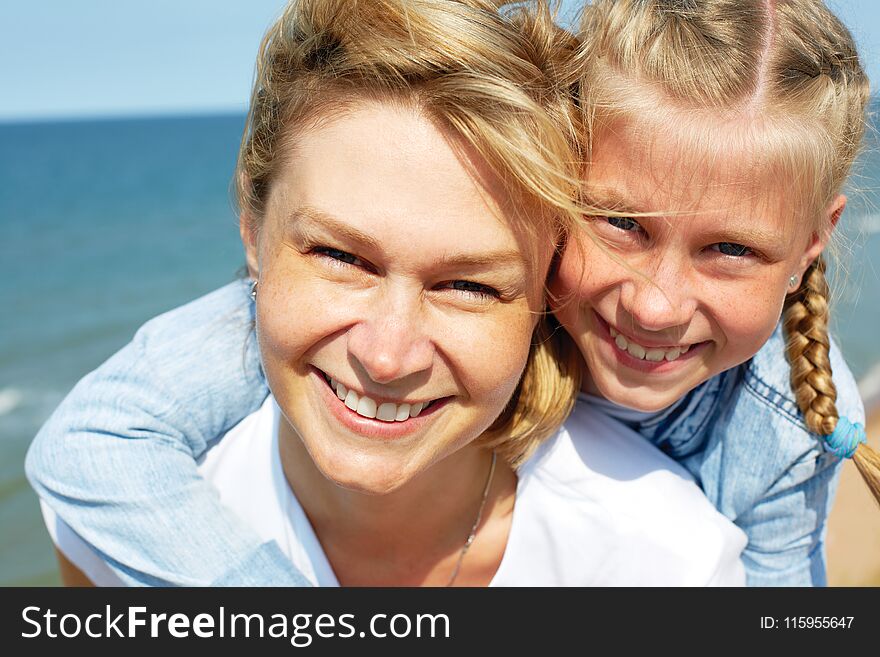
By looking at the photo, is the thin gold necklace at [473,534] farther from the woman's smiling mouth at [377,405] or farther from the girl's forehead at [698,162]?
the girl's forehead at [698,162]

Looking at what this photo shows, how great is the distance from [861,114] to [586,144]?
891 millimetres

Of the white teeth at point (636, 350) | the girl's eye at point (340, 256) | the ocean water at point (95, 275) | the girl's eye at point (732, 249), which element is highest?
the ocean water at point (95, 275)

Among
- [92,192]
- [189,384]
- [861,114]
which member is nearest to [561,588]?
[189,384]

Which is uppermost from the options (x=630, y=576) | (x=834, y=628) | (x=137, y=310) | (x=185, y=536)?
(x=137, y=310)

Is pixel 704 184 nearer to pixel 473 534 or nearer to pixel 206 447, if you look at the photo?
pixel 473 534

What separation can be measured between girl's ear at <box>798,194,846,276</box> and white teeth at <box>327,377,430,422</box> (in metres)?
1.19

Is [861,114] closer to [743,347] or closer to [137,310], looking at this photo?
[743,347]

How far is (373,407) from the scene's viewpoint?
2277 mm

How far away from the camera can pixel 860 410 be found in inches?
112

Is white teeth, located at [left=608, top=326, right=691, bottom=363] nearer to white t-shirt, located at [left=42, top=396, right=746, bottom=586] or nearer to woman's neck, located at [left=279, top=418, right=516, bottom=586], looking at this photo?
white t-shirt, located at [left=42, top=396, right=746, bottom=586]

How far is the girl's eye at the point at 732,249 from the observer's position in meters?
2.38

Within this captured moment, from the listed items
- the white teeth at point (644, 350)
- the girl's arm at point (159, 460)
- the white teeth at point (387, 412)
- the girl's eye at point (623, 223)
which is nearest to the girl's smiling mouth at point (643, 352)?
the white teeth at point (644, 350)

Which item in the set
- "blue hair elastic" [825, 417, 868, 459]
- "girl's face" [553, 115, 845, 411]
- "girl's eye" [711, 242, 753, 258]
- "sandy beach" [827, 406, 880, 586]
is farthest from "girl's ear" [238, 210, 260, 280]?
"sandy beach" [827, 406, 880, 586]

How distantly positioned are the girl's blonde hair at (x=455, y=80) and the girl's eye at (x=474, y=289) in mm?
160
